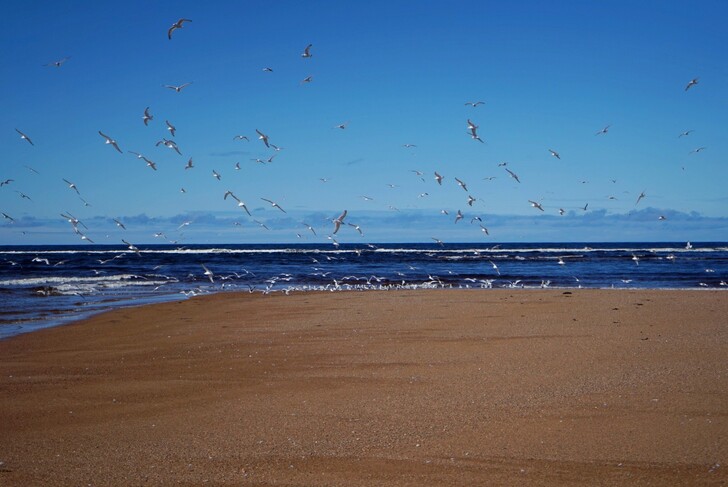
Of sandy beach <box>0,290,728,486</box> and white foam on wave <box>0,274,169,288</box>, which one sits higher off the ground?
white foam on wave <box>0,274,169,288</box>

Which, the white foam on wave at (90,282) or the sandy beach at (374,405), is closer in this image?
the sandy beach at (374,405)

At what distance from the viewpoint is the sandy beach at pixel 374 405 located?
5.57 metres

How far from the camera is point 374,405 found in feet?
24.5

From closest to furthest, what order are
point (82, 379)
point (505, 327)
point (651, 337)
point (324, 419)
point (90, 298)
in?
point (324, 419), point (82, 379), point (651, 337), point (505, 327), point (90, 298)

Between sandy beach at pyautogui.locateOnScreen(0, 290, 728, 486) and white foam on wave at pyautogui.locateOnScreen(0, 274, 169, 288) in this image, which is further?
white foam on wave at pyautogui.locateOnScreen(0, 274, 169, 288)

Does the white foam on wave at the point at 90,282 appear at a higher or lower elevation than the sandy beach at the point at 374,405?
higher

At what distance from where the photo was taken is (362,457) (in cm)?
582

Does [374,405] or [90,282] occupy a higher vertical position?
[90,282]

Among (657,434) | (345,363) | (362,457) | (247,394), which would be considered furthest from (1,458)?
(657,434)

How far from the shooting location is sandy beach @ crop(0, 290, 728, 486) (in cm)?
557

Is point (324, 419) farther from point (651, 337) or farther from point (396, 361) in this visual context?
point (651, 337)

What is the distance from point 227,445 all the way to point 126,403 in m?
2.31

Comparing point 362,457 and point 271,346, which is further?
point 271,346

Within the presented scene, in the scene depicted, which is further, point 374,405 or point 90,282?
point 90,282
